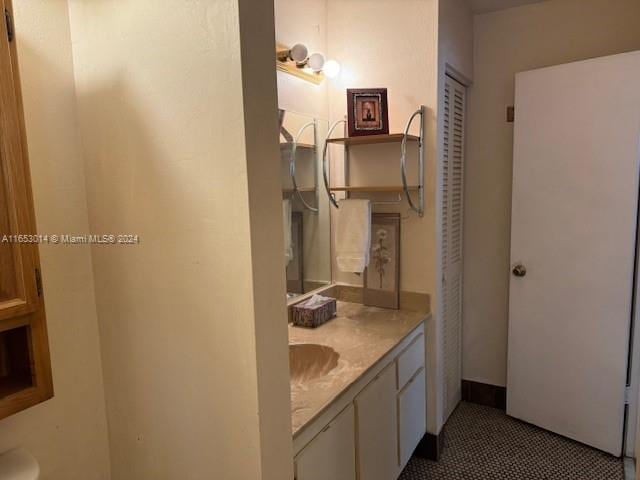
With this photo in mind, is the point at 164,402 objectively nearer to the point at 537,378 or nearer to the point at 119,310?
the point at 119,310

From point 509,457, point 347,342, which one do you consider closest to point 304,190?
point 347,342

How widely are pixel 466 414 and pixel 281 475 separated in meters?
2.02

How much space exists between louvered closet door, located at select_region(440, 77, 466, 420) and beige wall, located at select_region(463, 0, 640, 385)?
10 cm

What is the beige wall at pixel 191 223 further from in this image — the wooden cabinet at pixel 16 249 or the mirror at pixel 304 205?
the mirror at pixel 304 205

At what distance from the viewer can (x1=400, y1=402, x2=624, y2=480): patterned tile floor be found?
86.0 inches

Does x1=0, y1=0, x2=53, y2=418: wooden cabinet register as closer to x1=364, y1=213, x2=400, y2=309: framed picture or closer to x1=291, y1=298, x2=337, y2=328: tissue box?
x1=291, y1=298, x2=337, y2=328: tissue box

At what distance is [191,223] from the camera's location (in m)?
1.02

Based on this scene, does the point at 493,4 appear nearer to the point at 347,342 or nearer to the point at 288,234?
the point at 288,234

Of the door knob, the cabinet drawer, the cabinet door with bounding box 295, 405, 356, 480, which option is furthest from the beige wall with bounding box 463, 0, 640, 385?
the cabinet door with bounding box 295, 405, 356, 480

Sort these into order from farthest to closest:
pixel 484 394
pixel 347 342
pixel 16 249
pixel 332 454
Result: pixel 484 394
pixel 347 342
pixel 332 454
pixel 16 249

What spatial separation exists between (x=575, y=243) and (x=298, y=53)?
5.70 feet

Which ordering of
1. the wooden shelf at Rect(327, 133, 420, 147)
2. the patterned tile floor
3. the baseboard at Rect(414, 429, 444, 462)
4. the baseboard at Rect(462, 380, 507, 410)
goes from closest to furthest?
the wooden shelf at Rect(327, 133, 420, 147), the patterned tile floor, the baseboard at Rect(414, 429, 444, 462), the baseboard at Rect(462, 380, 507, 410)

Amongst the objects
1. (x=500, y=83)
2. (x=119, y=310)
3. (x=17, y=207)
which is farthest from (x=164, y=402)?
(x=500, y=83)

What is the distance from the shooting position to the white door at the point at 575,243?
87.1 inches
